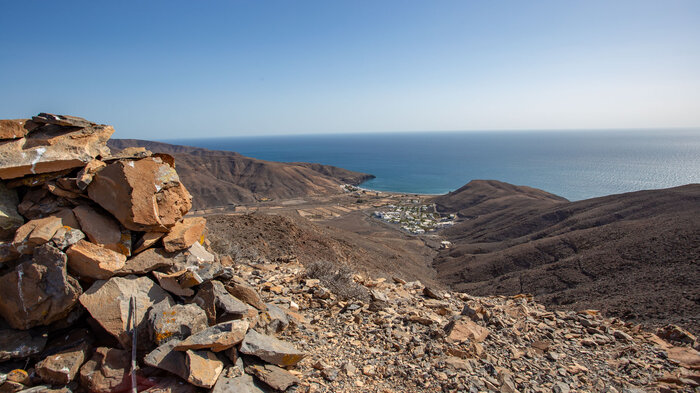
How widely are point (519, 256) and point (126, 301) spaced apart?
92.0ft

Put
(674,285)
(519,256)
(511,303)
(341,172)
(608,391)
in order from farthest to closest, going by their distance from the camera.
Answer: (341,172) < (519,256) < (674,285) < (511,303) < (608,391)

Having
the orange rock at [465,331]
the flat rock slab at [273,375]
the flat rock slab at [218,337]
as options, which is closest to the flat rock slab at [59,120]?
the flat rock slab at [218,337]

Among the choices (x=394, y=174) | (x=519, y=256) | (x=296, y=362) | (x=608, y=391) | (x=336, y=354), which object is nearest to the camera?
(x=296, y=362)

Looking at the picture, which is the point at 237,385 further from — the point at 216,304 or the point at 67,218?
the point at 67,218

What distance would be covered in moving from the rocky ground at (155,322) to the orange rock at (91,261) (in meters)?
0.02

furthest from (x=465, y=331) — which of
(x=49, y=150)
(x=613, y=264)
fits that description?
(x=613, y=264)

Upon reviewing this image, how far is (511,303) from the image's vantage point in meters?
11.4

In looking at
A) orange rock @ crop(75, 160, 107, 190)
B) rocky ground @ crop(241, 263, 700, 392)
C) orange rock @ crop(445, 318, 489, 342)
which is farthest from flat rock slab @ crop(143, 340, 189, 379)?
orange rock @ crop(445, 318, 489, 342)

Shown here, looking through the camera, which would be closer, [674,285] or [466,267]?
[674,285]

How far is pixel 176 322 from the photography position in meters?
4.54

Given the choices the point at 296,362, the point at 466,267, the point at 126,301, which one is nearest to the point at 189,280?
the point at 126,301

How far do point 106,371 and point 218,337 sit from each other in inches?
57.0

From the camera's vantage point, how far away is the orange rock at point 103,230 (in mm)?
4961

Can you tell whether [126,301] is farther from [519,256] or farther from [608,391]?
[519,256]
